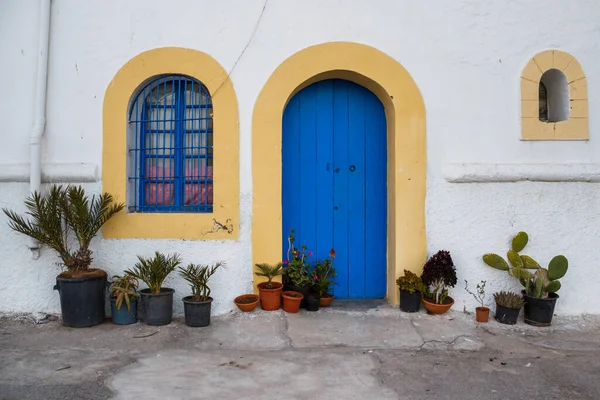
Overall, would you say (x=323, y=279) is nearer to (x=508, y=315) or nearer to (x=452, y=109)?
(x=508, y=315)

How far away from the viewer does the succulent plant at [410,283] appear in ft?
15.5

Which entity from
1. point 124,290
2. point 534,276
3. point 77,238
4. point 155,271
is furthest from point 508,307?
point 77,238

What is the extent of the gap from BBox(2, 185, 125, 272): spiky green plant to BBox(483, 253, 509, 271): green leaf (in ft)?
12.7

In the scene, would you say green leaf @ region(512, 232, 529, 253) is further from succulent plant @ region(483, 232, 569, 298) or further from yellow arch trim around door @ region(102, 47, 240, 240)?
yellow arch trim around door @ region(102, 47, 240, 240)

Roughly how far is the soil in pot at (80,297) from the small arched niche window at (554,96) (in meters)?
5.15

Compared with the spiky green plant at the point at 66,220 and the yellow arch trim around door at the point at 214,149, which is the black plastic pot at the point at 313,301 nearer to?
the yellow arch trim around door at the point at 214,149

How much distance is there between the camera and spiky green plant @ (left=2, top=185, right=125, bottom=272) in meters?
4.58

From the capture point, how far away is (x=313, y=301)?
15.9ft

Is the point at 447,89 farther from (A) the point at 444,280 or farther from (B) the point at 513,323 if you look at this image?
(B) the point at 513,323

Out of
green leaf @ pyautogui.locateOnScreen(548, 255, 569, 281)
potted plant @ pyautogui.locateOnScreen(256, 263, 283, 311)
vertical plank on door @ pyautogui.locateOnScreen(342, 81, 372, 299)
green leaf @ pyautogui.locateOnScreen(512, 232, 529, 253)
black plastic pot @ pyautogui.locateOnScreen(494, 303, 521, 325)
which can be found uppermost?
vertical plank on door @ pyautogui.locateOnScreen(342, 81, 372, 299)

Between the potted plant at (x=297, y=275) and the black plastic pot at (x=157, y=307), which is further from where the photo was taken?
the potted plant at (x=297, y=275)

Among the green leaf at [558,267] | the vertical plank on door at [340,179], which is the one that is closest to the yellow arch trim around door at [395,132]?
the vertical plank on door at [340,179]

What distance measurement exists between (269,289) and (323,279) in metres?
0.60

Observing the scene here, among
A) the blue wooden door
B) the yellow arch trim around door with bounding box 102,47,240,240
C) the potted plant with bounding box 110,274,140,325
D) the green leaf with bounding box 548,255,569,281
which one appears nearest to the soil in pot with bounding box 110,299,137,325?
the potted plant with bounding box 110,274,140,325
